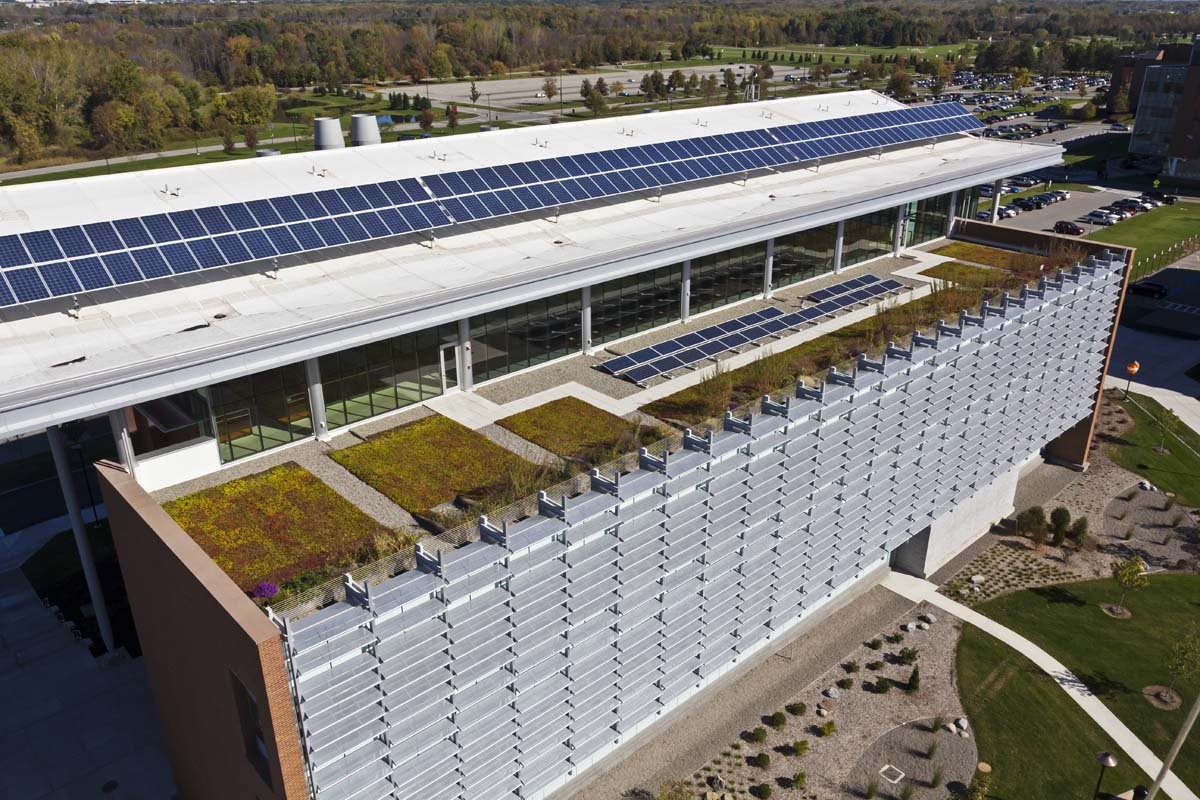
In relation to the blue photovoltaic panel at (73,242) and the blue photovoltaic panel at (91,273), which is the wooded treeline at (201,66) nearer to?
the blue photovoltaic panel at (73,242)

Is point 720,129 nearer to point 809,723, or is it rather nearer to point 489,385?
point 489,385

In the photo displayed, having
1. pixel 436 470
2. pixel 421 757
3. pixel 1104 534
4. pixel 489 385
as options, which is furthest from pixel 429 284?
pixel 1104 534

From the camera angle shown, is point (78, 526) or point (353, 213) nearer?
point (78, 526)

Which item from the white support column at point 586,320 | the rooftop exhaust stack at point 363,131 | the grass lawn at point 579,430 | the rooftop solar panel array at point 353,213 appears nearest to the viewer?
the grass lawn at point 579,430

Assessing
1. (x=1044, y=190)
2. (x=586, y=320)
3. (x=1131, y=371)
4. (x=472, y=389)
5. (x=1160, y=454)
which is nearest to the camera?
(x=472, y=389)

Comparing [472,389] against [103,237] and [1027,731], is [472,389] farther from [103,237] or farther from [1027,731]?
[1027,731]

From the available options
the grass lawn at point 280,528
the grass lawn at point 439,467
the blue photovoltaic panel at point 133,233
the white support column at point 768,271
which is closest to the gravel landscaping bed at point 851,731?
the grass lawn at point 439,467

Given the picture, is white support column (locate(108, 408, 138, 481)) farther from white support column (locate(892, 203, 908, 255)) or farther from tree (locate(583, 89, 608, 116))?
tree (locate(583, 89, 608, 116))

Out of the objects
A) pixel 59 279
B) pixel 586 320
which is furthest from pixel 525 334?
pixel 59 279
